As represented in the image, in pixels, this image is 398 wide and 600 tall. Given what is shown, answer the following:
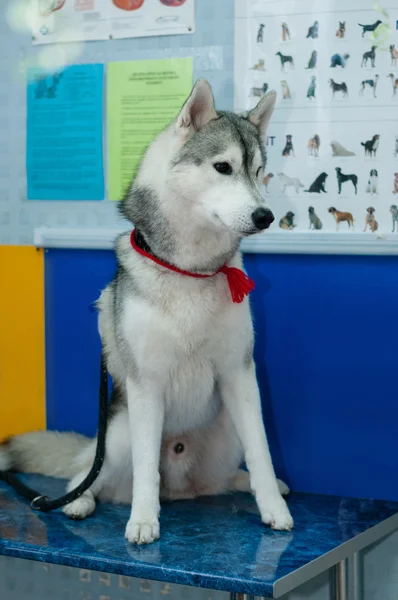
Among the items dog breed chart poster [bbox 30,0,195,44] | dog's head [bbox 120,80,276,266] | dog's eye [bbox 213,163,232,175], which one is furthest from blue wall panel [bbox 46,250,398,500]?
dog breed chart poster [bbox 30,0,195,44]

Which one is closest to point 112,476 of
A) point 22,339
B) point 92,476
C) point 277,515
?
point 92,476

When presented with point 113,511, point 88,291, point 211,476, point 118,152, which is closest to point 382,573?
point 211,476

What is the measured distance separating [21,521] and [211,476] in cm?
44

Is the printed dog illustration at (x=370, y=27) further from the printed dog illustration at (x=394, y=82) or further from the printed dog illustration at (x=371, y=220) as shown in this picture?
the printed dog illustration at (x=371, y=220)

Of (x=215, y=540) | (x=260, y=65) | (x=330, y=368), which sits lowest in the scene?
(x=215, y=540)

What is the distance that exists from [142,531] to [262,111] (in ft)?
2.87

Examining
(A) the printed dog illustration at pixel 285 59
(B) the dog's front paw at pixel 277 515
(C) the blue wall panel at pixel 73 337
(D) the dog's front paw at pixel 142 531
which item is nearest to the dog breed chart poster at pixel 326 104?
(A) the printed dog illustration at pixel 285 59

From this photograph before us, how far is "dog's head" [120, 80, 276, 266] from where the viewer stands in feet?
5.59

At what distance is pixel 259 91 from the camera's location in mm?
2164

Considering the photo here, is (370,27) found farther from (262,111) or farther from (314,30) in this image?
(262,111)

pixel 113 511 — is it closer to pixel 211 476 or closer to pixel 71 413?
pixel 211 476

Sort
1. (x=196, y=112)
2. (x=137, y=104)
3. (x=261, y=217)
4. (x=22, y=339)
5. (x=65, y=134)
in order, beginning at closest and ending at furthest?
(x=261, y=217), (x=196, y=112), (x=137, y=104), (x=65, y=134), (x=22, y=339)

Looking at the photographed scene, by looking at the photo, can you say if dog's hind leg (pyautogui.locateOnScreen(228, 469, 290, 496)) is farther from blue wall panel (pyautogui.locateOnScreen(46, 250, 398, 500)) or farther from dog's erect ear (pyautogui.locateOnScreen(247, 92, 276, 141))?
dog's erect ear (pyautogui.locateOnScreen(247, 92, 276, 141))

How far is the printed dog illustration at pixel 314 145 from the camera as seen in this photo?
212 cm
